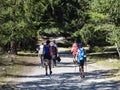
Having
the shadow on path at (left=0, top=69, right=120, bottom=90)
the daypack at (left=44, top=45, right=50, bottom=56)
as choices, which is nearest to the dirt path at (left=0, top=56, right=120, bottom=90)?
the shadow on path at (left=0, top=69, right=120, bottom=90)

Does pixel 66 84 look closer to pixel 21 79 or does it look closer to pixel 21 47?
pixel 21 79

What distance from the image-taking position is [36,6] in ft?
153

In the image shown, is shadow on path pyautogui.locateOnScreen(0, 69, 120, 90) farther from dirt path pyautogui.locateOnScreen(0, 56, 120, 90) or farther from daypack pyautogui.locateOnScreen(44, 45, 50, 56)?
daypack pyautogui.locateOnScreen(44, 45, 50, 56)

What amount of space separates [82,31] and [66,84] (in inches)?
1001

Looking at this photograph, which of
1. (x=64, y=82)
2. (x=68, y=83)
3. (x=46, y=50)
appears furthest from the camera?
(x=46, y=50)

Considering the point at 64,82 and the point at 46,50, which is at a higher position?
the point at 46,50

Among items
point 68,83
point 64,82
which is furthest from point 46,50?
point 68,83

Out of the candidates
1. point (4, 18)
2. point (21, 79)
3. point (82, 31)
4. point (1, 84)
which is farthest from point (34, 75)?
point (82, 31)

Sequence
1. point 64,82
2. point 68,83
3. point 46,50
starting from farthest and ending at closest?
point 46,50, point 64,82, point 68,83

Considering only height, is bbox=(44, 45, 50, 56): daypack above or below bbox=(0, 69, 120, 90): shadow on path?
above

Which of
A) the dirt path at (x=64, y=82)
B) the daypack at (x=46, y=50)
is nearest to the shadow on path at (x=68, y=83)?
the dirt path at (x=64, y=82)

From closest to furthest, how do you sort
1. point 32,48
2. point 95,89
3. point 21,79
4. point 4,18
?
point 95,89 < point 4,18 < point 21,79 < point 32,48

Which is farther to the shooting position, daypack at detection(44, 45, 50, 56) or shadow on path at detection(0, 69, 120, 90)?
daypack at detection(44, 45, 50, 56)

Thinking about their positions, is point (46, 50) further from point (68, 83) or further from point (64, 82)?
point (68, 83)
